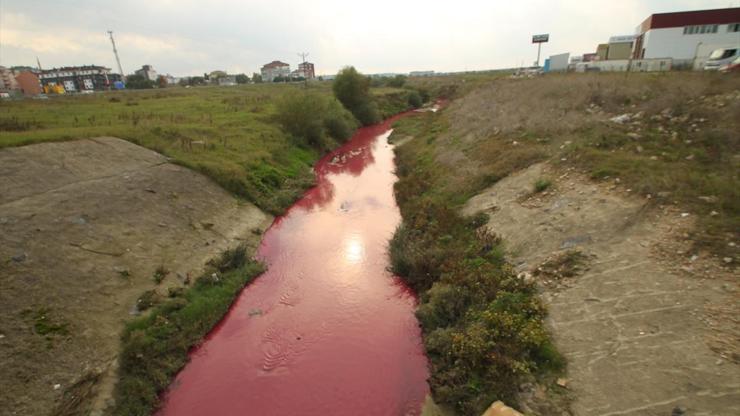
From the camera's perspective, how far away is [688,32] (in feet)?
139

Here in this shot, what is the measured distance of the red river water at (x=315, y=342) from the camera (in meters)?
9.09

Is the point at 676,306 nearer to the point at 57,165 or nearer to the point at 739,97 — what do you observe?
the point at 739,97

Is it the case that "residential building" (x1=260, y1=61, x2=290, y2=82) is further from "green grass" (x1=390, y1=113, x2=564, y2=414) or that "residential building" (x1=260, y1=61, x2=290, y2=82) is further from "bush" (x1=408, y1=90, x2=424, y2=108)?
"green grass" (x1=390, y1=113, x2=564, y2=414)

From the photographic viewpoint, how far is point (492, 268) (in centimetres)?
1138

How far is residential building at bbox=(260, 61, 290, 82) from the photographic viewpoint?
546 ft

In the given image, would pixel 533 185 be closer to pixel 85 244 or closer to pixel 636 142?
pixel 636 142

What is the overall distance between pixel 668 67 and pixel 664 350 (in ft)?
138

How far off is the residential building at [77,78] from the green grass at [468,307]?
147 m

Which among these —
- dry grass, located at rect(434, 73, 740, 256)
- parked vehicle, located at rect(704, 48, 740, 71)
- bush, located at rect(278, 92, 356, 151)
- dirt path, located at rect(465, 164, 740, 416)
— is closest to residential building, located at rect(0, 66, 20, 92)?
bush, located at rect(278, 92, 356, 151)

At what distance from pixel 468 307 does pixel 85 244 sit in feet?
41.7

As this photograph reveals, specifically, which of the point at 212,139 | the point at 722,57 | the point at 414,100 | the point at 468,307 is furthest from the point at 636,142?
the point at 414,100

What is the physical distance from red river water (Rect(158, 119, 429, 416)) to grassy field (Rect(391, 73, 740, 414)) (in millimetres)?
993

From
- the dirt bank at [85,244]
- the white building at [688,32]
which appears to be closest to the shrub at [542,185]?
the dirt bank at [85,244]

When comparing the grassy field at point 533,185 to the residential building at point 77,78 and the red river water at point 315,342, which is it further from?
the residential building at point 77,78
